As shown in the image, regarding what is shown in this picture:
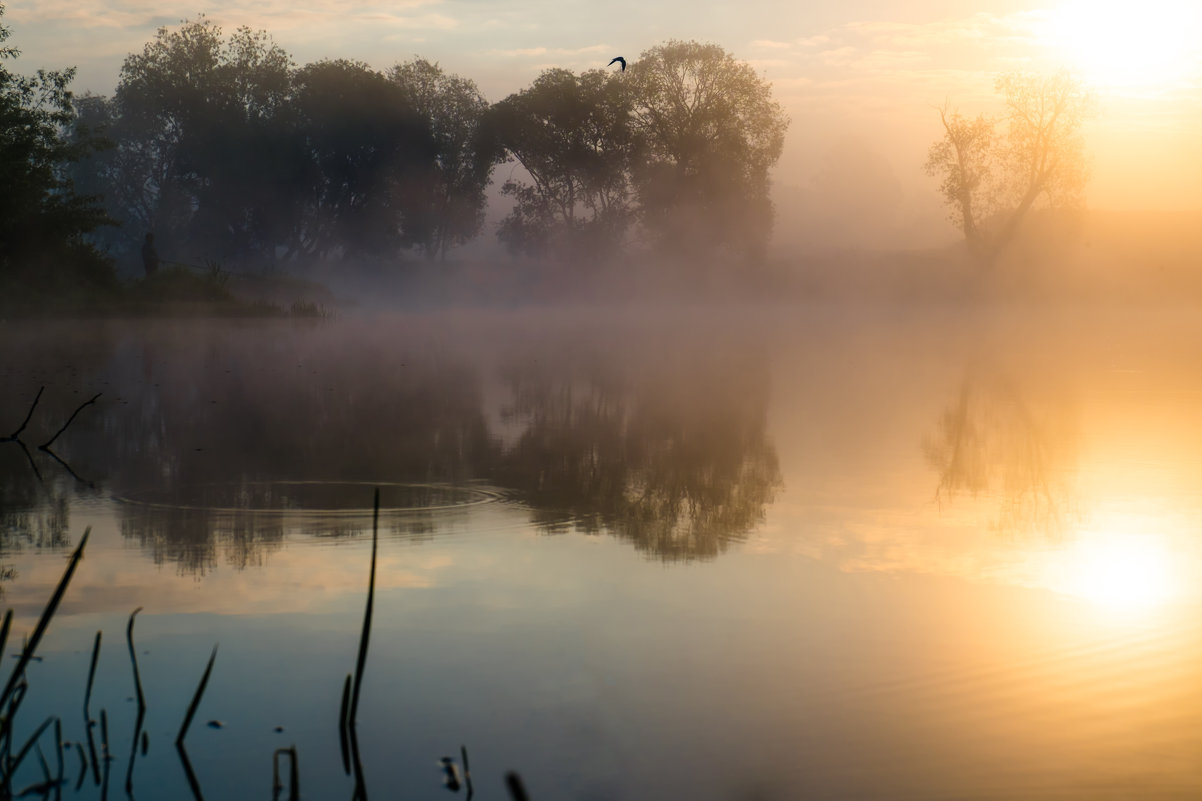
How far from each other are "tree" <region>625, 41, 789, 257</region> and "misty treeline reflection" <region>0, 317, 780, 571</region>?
48603 mm

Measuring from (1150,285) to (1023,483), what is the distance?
5925cm

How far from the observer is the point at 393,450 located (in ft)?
30.4

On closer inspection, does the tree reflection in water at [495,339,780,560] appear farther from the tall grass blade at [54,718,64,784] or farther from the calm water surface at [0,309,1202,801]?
the tall grass blade at [54,718,64,784]

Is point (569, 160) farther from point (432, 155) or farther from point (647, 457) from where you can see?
point (647, 457)

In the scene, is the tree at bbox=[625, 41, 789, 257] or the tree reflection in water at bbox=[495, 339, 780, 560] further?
the tree at bbox=[625, 41, 789, 257]

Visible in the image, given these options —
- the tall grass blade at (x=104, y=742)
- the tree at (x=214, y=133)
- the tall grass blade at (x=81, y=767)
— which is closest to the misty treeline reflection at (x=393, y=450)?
the tall grass blade at (x=104, y=742)

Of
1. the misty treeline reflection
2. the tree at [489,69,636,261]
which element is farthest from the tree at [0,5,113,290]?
the tree at [489,69,636,261]

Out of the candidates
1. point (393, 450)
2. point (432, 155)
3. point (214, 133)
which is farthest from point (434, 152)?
point (393, 450)

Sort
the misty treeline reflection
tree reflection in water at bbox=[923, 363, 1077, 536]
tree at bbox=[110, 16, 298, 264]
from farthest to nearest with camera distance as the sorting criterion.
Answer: tree at bbox=[110, 16, 298, 264], tree reflection in water at bbox=[923, 363, 1077, 536], the misty treeline reflection

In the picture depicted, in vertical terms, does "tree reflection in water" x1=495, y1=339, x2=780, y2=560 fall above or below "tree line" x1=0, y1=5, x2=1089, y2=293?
below

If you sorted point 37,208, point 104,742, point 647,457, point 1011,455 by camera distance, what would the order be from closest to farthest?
point 104,742, point 647,457, point 1011,455, point 37,208

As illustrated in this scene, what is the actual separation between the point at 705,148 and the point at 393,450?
190 feet

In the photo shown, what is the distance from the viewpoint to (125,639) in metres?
4.30

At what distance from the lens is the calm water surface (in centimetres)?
331
